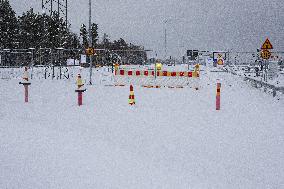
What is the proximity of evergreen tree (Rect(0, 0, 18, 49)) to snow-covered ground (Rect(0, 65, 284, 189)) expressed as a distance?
207ft

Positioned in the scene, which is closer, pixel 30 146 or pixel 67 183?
pixel 67 183

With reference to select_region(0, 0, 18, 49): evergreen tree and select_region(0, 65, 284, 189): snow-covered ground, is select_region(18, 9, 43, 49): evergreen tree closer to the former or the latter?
select_region(0, 0, 18, 49): evergreen tree

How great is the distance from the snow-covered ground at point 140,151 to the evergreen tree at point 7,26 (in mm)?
63115

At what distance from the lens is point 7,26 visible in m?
71.0

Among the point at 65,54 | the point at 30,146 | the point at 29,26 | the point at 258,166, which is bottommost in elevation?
the point at 258,166

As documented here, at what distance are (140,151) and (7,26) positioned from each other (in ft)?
229

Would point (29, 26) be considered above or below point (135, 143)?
above

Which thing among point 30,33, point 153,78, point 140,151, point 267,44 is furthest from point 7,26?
point 140,151

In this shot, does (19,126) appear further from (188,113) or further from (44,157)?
(188,113)

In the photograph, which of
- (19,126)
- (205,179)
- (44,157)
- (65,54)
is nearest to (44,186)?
(44,157)

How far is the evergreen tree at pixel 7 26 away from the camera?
231 ft

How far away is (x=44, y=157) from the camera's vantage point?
5277 millimetres

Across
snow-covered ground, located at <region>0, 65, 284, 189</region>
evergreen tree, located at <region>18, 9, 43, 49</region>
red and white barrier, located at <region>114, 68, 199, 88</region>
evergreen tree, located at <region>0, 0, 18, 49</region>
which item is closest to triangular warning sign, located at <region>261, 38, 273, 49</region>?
red and white barrier, located at <region>114, 68, 199, 88</region>

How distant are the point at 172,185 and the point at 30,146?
88.6 inches
